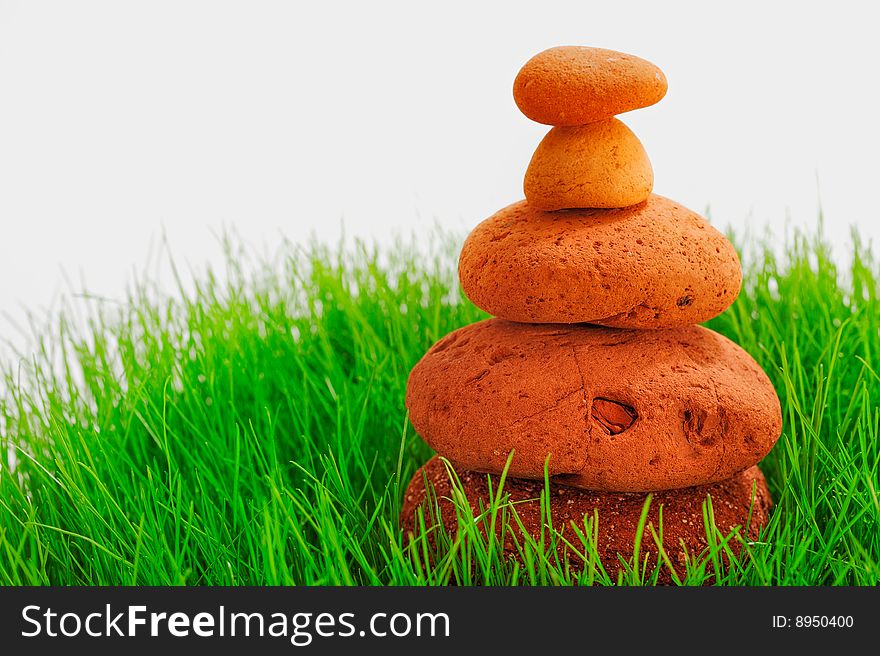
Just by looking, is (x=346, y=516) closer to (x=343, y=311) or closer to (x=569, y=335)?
(x=569, y=335)

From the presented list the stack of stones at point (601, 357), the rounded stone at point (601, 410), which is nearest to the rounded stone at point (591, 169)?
the stack of stones at point (601, 357)

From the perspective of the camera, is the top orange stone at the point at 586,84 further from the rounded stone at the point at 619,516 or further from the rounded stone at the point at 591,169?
the rounded stone at the point at 619,516

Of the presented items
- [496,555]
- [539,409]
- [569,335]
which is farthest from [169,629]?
[569,335]

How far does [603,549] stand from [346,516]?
1.45 ft

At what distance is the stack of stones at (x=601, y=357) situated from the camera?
4.89 ft

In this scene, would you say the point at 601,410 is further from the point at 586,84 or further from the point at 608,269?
the point at 586,84

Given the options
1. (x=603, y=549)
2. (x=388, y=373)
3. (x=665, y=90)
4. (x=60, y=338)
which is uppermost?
(x=665, y=90)

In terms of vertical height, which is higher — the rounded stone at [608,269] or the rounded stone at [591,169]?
the rounded stone at [591,169]

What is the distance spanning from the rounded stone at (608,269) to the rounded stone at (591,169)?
0.04 meters

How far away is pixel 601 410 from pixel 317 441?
0.70 m

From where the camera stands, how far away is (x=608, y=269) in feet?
4.87

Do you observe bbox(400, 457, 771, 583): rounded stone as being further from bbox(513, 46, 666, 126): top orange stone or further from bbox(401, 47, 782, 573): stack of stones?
bbox(513, 46, 666, 126): top orange stone

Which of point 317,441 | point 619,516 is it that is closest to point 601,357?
point 619,516

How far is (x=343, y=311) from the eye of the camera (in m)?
2.43
